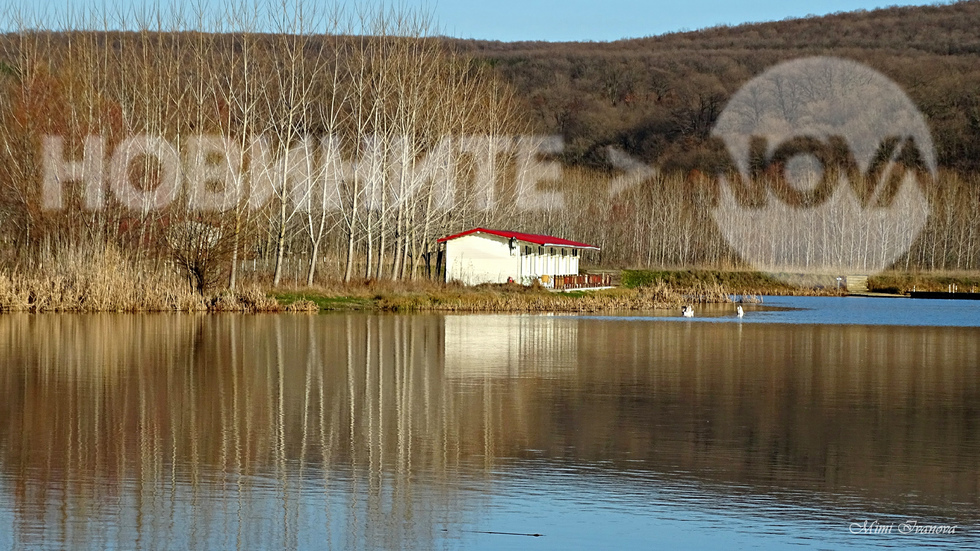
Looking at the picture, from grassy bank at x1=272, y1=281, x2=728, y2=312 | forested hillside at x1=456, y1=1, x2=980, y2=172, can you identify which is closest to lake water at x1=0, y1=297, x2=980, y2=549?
grassy bank at x1=272, y1=281, x2=728, y2=312

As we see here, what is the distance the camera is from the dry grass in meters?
36.3

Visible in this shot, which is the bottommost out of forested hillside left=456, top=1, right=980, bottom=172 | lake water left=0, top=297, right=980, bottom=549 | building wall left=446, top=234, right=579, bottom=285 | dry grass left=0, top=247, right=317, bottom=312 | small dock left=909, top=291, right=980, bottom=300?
lake water left=0, top=297, right=980, bottom=549

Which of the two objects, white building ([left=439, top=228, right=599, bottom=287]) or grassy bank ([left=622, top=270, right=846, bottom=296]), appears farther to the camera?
grassy bank ([left=622, top=270, right=846, bottom=296])

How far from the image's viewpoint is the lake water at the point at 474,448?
9953 millimetres

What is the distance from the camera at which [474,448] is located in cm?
1341

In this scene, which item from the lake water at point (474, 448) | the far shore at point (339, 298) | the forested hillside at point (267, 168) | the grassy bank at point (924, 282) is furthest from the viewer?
the grassy bank at point (924, 282)

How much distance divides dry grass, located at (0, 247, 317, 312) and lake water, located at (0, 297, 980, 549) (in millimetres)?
10701

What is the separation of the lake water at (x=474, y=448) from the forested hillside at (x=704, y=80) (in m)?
116

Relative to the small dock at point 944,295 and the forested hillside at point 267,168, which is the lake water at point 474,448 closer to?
the forested hillside at point 267,168

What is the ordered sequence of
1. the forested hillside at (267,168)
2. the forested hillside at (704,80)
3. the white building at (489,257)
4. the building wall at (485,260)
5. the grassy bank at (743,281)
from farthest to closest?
the forested hillside at (704,80) → the grassy bank at (743,281) → the building wall at (485,260) → the white building at (489,257) → the forested hillside at (267,168)

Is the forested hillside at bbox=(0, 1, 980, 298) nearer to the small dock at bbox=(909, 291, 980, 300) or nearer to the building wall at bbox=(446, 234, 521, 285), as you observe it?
the building wall at bbox=(446, 234, 521, 285)

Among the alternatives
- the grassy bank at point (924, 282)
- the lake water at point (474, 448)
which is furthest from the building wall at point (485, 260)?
the lake water at point (474, 448)

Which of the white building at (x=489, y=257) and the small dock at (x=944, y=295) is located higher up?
the white building at (x=489, y=257)

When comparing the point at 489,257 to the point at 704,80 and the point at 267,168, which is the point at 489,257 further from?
the point at 704,80
